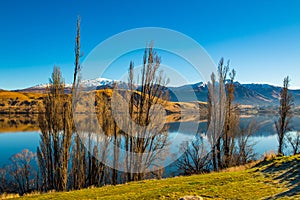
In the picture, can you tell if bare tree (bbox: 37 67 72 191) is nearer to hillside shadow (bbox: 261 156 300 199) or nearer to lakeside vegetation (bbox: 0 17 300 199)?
lakeside vegetation (bbox: 0 17 300 199)

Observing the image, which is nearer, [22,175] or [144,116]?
[144,116]

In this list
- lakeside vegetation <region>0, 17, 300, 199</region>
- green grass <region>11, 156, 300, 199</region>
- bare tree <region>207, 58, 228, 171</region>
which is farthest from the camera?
bare tree <region>207, 58, 228, 171</region>

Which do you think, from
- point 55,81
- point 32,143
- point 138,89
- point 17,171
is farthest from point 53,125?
point 32,143

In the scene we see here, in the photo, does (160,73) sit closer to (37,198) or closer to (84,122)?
(37,198)

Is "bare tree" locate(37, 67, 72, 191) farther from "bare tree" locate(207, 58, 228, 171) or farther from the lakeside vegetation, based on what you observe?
"bare tree" locate(207, 58, 228, 171)

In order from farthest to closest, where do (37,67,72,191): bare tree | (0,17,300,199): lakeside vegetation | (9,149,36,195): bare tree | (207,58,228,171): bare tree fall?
(9,149,36,195): bare tree < (207,58,228,171): bare tree < (37,67,72,191): bare tree < (0,17,300,199): lakeside vegetation

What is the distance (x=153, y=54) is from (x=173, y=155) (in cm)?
1641

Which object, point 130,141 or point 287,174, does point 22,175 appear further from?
point 287,174

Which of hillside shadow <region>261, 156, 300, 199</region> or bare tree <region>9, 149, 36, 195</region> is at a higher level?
hillside shadow <region>261, 156, 300, 199</region>

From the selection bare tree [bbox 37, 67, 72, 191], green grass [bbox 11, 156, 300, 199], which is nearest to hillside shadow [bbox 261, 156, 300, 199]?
green grass [bbox 11, 156, 300, 199]

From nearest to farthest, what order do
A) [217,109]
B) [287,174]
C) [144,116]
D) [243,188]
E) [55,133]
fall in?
1. [243,188]
2. [287,174]
3. [144,116]
4. [55,133]
5. [217,109]

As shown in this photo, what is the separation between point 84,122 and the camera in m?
25.4

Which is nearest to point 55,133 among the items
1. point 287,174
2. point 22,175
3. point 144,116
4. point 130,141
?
point 130,141

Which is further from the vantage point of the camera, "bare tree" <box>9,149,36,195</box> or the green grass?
"bare tree" <box>9,149,36,195</box>
